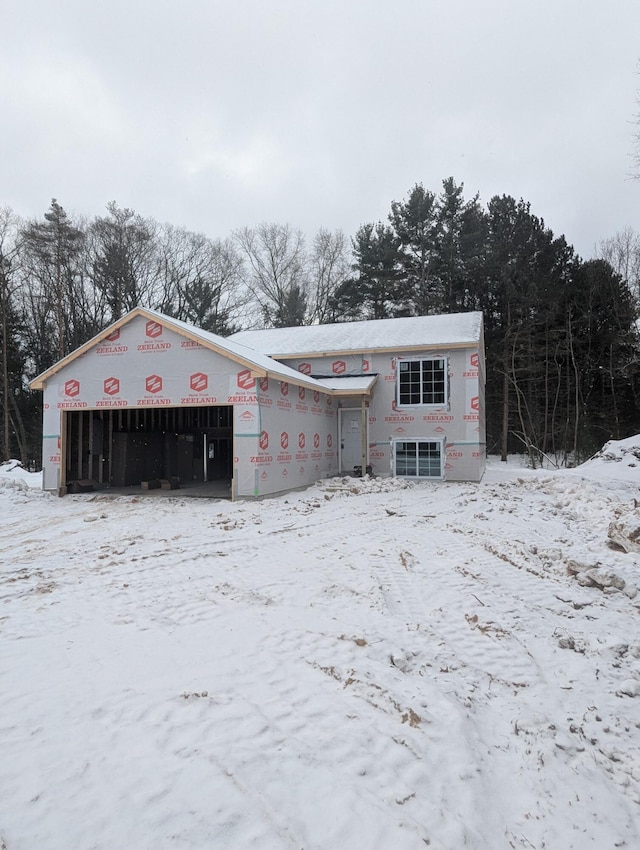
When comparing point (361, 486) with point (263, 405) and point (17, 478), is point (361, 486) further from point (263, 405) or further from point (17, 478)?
point (17, 478)

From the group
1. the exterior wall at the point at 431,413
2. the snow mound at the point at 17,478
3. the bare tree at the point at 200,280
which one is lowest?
the snow mound at the point at 17,478

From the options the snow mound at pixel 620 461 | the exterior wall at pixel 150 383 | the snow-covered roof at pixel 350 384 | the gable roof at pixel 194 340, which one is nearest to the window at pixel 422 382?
the snow-covered roof at pixel 350 384

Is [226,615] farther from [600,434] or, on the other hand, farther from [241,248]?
[241,248]

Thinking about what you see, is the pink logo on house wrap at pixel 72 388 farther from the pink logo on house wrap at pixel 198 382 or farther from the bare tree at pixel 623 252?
the bare tree at pixel 623 252

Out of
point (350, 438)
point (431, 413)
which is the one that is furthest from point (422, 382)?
point (350, 438)

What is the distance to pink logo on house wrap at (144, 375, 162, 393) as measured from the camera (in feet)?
38.7

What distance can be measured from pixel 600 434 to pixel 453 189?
16.3m

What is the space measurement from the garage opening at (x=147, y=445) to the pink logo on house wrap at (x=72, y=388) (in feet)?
1.92

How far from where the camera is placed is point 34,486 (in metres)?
13.7

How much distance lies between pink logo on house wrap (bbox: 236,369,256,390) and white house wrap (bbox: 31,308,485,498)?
3 cm

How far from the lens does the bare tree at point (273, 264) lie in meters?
31.4

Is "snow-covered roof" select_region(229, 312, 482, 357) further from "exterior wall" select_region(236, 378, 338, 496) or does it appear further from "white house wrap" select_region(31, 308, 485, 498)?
"exterior wall" select_region(236, 378, 338, 496)

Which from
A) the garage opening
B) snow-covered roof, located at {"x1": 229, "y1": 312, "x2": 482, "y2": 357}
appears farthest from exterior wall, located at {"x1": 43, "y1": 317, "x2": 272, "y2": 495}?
snow-covered roof, located at {"x1": 229, "y1": 312, "x2": 482, "y2": 357}

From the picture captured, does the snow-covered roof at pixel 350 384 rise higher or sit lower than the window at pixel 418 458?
higher
